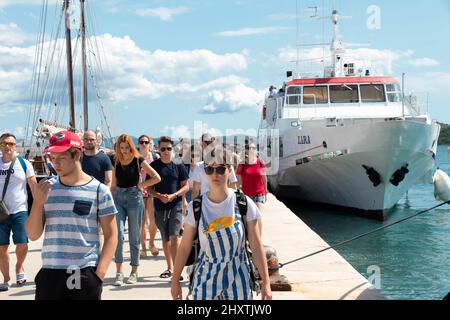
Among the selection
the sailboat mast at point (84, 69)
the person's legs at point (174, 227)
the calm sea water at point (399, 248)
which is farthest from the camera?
the sailboat mast at point (84, 69)

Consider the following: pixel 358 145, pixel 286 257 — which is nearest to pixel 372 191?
pixel 358 145

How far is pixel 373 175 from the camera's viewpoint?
18766 mm

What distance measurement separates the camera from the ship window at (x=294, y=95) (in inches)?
885

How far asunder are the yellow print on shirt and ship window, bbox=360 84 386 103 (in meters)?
19.4

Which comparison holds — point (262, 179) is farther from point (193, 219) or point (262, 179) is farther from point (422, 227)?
point (422, 227)

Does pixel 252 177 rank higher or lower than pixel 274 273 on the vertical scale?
higher

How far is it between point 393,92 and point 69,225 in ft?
66.5

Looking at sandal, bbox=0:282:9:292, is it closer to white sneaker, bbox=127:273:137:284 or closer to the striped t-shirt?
white sneaker, bbox=127:273:137:284

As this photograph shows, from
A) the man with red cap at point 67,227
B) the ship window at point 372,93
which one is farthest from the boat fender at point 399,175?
the man with red cap at point 67,227

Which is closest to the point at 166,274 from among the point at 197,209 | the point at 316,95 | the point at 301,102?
the point at 197,209

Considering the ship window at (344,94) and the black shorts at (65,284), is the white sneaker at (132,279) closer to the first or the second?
the black shorts at (65,284)

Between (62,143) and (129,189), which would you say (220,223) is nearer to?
(62,143)

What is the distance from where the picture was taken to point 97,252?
3.66m

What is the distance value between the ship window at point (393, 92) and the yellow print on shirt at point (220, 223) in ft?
64.9
